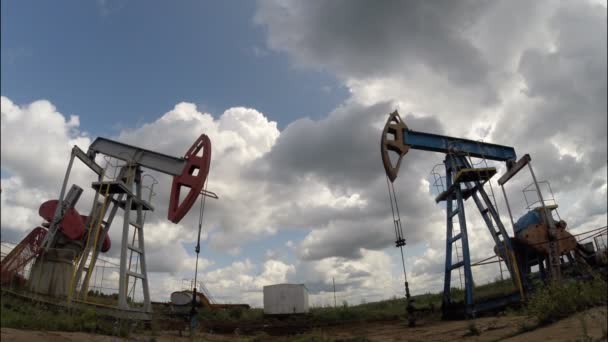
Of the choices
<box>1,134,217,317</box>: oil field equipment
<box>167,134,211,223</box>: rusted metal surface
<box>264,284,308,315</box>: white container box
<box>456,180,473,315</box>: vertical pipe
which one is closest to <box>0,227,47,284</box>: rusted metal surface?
<box>1,134,217,317</box>: oil field equipment

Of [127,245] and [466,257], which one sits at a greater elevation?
[127,245]

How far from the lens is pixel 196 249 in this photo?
743cm

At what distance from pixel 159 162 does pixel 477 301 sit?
34.9 feet

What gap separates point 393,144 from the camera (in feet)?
39.2

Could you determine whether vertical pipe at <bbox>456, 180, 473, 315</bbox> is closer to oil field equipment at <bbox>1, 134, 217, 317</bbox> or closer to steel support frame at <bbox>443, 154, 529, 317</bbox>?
steel support frame at <bbox>443, 154, 529, 317</bbox>

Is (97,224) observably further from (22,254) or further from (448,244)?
(448,244)

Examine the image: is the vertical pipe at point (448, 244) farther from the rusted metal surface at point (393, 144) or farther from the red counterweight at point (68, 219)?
the red counterweight at point (68, 219)

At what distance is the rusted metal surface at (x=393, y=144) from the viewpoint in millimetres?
11213

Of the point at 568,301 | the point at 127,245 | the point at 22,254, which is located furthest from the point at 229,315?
the point at 568,301

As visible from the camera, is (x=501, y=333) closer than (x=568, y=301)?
No

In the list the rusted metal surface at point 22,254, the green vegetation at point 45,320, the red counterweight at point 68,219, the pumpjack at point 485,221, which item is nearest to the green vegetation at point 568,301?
the pumpjack at point 485,221

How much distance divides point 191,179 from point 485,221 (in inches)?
369

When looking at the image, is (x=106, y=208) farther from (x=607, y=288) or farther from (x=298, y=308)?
(x=607, y=288)

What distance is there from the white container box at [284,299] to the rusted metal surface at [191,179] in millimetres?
6582
